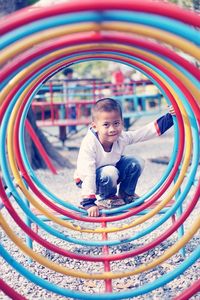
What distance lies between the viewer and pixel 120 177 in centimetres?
394

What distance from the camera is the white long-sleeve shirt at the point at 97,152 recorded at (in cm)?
358

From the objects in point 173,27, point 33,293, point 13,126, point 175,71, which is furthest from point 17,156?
point 173,27

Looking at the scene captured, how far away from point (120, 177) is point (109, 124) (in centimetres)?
50

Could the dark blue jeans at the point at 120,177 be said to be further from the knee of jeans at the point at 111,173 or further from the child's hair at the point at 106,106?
the child's hair at the point at 106,106

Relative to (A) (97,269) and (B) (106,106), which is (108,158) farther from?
(A) (97,269)

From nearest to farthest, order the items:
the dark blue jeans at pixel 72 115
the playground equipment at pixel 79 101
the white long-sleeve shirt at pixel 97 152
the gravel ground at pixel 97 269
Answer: the gravel ground at pixel 97 269
the white long-sleeve shirt at pixel 97 152
the playground equipment at pixel 79 101
the dark blue jeans at pixel 72 115

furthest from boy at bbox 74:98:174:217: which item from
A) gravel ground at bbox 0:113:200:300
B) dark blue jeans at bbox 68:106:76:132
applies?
dark blue jeans at bbox 68:106:76:132

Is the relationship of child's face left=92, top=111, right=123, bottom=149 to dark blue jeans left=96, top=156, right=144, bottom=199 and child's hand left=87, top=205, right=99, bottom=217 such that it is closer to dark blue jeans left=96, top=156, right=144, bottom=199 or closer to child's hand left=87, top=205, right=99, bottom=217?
dark blue jeans left=96, top=156, right=144, bottom=199

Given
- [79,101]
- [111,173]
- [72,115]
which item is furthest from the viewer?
[72,115]

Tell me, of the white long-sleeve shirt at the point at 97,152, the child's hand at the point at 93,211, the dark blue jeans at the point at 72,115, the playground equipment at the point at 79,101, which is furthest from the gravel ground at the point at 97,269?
the dark blue jeans at the point at 72,115

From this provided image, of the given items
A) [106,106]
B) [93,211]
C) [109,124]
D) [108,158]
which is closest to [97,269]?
[93,211]

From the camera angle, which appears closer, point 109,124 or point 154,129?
point 109,124

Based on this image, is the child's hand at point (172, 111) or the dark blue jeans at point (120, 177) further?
the dark blue jeans at point (120, 177)

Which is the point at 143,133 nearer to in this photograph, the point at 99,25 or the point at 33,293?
the point at 33,293
